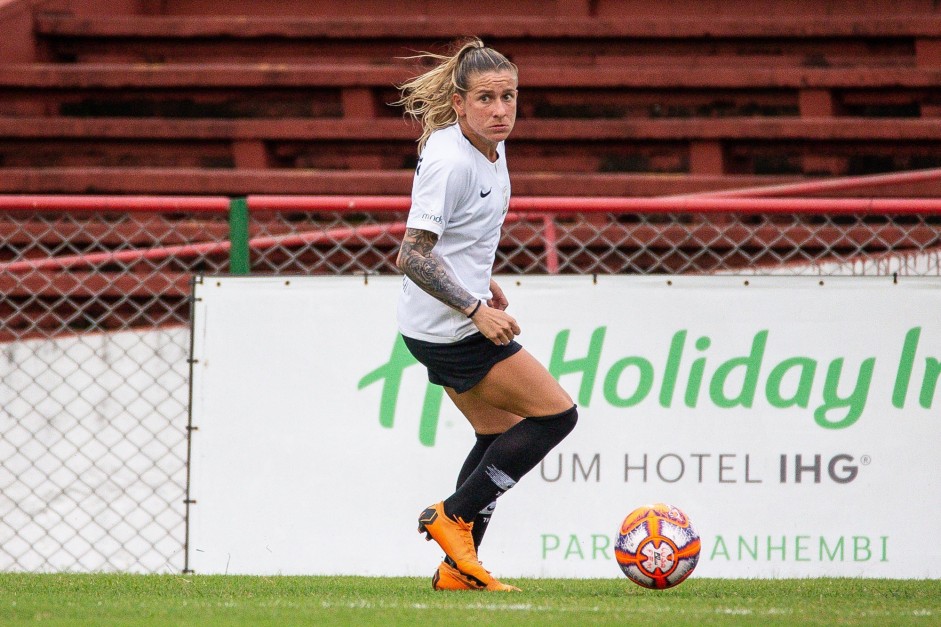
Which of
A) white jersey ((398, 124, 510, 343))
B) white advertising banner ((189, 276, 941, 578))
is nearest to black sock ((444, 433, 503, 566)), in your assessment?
white jersey ((398, 124, 510, 343))

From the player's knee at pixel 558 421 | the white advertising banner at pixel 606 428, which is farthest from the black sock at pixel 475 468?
the white advertising banner at pixel 606 428

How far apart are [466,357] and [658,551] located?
0.97m

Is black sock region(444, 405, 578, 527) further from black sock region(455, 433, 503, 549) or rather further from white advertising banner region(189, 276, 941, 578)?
white advertising banner region(189, 276, 941, 578)

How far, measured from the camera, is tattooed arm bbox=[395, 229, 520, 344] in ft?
13.7

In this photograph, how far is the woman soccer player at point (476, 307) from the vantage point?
14.1ft

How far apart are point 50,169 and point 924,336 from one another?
6613 millimetres

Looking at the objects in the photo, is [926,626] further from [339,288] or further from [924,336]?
[339,288]

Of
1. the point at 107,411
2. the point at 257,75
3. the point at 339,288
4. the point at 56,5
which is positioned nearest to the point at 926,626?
the point at 339,288

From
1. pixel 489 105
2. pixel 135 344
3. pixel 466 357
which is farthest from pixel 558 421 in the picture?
pixel 135 344

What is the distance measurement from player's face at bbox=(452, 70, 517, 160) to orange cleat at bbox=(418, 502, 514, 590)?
133 centimetres

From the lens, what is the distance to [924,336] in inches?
223

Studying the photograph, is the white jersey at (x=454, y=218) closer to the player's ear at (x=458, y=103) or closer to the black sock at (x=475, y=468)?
the player's ear at (x=458, y=103)

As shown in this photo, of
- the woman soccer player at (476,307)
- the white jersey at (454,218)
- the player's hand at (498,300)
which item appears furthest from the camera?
the player's hand at (498,300)

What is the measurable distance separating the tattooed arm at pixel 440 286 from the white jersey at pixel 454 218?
0.19 ft
